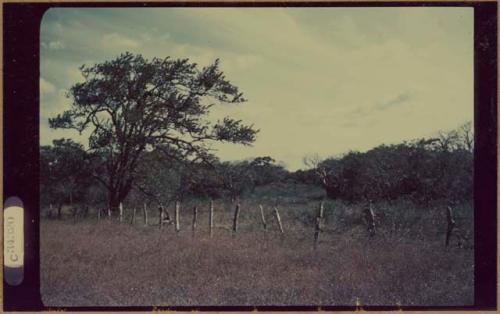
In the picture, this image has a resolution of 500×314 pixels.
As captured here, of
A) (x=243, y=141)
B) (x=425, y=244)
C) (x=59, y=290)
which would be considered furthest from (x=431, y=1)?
(x=59, y=290)

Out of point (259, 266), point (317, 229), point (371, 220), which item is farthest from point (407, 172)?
point (259, 266)

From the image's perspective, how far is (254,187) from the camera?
7641mm

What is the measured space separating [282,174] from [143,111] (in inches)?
94.1

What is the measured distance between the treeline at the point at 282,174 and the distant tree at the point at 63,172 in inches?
0.5

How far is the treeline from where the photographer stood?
6168mm

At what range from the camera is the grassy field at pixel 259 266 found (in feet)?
19.3

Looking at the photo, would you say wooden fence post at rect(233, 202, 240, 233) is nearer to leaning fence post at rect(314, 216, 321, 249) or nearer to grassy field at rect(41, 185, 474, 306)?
grassy field at rect(41, 185, 474, 306)

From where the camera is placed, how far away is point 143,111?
6766mm

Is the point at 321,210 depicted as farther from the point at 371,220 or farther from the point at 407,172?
the point at 407,172

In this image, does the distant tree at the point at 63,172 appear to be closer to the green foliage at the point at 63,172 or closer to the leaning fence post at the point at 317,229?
the green foliage at the point at 63,172

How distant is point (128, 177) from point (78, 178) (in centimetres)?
80

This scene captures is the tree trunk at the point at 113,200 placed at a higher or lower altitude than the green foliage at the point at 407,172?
lower

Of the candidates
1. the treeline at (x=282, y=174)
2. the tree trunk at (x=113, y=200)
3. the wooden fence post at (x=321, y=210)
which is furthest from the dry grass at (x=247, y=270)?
the wooden fence post at (x=321, y=210)

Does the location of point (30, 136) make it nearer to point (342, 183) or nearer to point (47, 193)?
point (47, 193)
